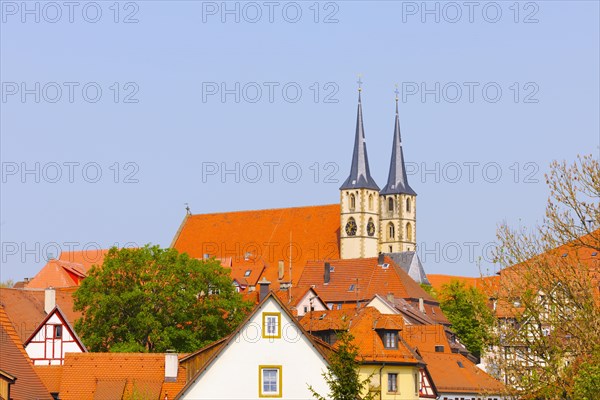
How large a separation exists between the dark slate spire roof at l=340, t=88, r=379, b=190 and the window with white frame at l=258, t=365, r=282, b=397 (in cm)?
10445

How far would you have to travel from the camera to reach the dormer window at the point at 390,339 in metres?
60.1

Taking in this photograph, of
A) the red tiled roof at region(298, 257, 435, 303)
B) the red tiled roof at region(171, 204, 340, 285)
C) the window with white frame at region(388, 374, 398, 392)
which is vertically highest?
the red tiled roof at region(171, 204, 340, 285)

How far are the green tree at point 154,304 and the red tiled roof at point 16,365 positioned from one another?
33471 millimetres

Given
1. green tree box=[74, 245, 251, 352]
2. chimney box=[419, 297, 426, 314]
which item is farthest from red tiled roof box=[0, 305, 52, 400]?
chimney box=[419, 297, 426, 314]

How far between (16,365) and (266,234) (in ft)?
393

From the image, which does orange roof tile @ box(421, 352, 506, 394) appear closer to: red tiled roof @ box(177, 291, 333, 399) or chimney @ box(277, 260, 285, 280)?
red tiled roof @ box(177, 291, 333, 399)

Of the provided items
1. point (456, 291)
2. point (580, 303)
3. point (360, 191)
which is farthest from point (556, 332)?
point (360, 191)

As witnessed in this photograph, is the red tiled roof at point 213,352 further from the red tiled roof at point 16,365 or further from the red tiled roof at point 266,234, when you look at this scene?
the red tiled roof at point 266,234

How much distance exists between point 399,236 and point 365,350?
9951cm

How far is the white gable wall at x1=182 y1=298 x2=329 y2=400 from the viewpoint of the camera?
51.3 meters

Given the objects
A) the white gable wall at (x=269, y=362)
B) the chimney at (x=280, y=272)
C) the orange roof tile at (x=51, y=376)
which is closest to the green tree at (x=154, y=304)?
the orange roof tile at (x=51, y=376)

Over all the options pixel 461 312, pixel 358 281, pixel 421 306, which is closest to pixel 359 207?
pixel 461 312

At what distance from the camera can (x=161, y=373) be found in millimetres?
51969

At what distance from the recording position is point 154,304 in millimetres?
74625
